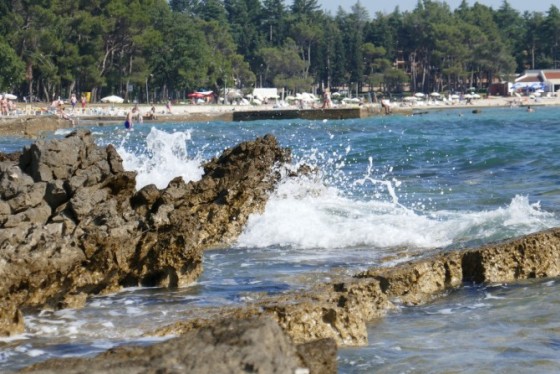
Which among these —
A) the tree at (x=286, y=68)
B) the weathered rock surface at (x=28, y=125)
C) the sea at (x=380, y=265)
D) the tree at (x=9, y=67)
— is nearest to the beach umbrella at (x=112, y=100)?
the tree at (x=9, y=67)

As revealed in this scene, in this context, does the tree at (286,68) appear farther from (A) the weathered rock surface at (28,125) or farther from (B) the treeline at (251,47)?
(A) the weathered rock surface at (28,125)

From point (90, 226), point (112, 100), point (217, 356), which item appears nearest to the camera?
point (217, 356)

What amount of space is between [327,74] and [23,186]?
128m

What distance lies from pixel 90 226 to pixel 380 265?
313 cm

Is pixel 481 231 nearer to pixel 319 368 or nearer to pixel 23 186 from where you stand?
pixel 23 186

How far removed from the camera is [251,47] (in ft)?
466

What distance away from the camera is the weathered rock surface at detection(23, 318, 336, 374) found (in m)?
4.14

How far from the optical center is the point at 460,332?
8.11 m

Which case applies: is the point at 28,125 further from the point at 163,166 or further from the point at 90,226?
the point at 90,226

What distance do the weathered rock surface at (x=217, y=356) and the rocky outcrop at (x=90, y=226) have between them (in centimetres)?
322

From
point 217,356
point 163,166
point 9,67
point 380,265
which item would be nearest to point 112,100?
point 9,67

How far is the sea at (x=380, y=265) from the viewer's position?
24.2 feet

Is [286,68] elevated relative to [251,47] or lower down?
lower down

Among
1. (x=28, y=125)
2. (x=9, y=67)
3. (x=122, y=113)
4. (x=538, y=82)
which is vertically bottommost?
(x=122, y=113)
